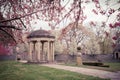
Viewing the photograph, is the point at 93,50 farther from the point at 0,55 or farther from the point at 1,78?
the point at 1,78

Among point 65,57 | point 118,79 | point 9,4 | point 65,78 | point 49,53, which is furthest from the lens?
point 65,57

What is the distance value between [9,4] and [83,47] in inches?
2270

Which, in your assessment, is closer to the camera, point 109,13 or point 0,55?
point 109,13

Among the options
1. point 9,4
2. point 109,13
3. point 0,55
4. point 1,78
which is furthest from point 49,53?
point 109,13

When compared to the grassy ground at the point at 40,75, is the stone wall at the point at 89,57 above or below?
above

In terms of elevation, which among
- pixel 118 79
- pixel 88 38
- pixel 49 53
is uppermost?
pixel 88 38

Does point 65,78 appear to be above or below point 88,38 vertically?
below

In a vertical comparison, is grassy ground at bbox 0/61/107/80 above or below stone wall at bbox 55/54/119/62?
below

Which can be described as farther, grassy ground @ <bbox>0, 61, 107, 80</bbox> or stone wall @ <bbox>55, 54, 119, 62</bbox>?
stone wall @ <bbox>55, 54, 119, 62</bbox>

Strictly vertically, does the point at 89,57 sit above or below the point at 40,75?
above

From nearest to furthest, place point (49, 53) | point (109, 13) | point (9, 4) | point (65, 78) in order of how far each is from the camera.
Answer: point (109, 13)
point (9, 4)
point (65, 78)
point (49, 53)

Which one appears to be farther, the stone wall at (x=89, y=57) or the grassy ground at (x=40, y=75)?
the stone wall at (x=89, y=57)

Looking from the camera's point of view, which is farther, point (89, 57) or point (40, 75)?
point (89, 57)

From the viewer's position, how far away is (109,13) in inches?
365
